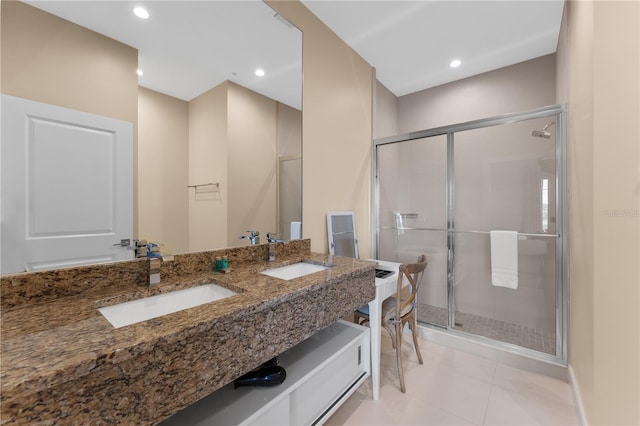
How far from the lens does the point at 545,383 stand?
74.2 inches

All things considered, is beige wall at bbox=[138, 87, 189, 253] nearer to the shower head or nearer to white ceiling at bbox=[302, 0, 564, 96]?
white ceiling at bbox=[302, 0, 564, 96]

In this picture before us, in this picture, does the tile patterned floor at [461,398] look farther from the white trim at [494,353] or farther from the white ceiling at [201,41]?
the white ceiling at [201,41]

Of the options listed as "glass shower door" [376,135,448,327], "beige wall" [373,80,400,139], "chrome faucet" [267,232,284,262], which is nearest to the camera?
"chrome faucet" [267,232,284,262]

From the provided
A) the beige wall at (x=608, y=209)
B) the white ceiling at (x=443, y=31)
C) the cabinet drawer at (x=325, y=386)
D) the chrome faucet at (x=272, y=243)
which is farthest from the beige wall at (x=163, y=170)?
the beige wall at (x=608, y=209)

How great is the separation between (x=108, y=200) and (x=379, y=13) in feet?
7.49

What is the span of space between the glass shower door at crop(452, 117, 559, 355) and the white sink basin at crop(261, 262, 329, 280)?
5.50ft

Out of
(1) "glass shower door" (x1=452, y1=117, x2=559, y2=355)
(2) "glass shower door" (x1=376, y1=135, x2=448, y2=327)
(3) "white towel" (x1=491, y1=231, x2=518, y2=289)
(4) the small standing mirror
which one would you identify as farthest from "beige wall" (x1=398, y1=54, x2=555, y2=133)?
(4) the small standing mirror

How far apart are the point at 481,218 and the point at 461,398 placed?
1.68 m

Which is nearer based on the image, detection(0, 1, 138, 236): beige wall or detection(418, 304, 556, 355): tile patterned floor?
detection(0, 1, 138, 236): beige wall

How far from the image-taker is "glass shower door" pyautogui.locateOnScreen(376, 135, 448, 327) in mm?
2785

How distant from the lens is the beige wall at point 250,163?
1601 mm

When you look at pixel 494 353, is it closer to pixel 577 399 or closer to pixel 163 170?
pixel 577 399

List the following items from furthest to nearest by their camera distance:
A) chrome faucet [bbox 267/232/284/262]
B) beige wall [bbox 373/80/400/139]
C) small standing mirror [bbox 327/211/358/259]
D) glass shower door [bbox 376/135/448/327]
Result: beige wall [bbox 373/80/400/139]
glass shower door [bbox 376/135/448/327]
small standing mirror [bbox 327/211/358/259]
chrome faucet [bbox 267/232/284/262]

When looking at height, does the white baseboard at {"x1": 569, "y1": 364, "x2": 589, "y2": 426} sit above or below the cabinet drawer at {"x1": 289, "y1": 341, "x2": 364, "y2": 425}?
below
